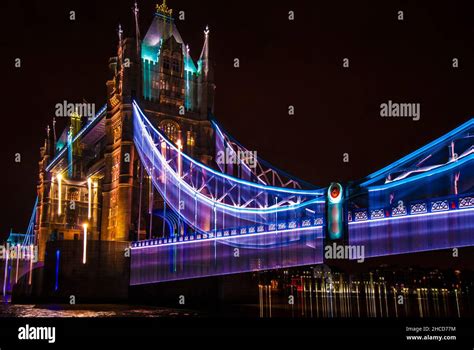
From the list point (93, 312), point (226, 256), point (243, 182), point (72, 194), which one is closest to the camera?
point (93, 312)

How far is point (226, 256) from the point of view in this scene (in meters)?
47.8

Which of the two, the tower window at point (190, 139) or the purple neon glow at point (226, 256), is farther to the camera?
the tower window at point (190, 139)

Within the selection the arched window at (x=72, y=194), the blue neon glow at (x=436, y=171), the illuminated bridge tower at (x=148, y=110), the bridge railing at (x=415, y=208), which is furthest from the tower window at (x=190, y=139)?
the blue neon glow at (x=436, y=171)

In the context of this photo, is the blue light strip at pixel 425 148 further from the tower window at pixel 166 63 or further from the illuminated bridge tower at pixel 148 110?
the tower window at pixel 166 63

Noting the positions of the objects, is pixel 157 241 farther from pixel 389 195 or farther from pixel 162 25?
pixel 162 25

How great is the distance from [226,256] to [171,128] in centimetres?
2557

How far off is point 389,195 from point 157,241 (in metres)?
24.8

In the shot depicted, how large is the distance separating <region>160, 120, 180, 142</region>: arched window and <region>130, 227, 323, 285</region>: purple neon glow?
15.6 m

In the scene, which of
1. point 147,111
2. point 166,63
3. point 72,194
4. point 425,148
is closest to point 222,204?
point 425,148

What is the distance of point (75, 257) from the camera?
5666 cm

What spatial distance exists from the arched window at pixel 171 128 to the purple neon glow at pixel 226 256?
15.6m

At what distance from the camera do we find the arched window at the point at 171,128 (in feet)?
227

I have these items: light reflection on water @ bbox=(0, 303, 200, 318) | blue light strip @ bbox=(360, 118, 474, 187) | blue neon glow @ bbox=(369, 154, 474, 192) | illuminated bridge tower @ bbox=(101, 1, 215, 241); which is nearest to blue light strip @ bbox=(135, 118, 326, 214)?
illuminated bridge tower @ bbox=(101, 1, 215, 241)

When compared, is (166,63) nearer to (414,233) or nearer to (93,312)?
(93,312)
